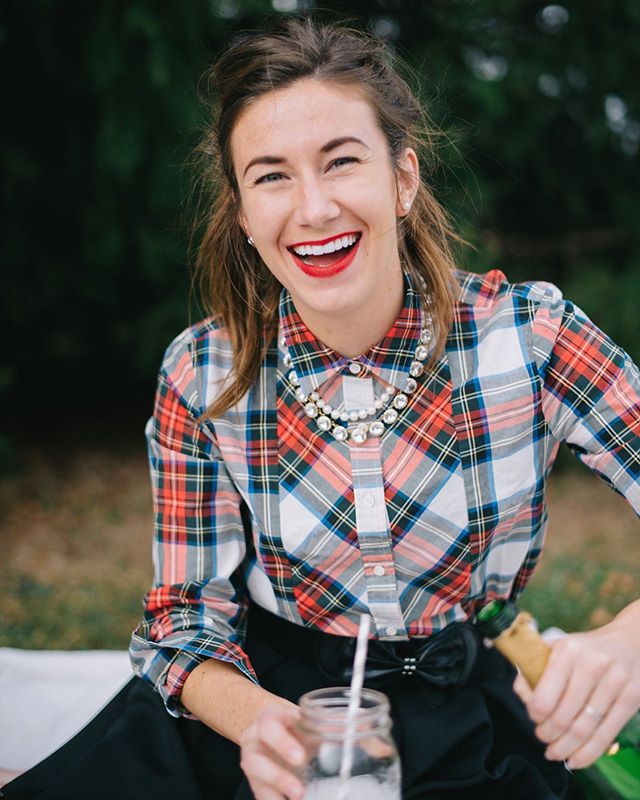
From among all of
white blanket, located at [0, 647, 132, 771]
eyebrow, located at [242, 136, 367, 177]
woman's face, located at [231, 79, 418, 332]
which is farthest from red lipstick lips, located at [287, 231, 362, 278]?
white blanket, located at [0, 647, 132, 771]

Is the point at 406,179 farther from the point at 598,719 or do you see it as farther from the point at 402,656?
the point at 598,719

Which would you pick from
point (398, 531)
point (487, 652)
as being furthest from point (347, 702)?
point (487, 652)

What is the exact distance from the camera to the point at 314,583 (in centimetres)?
181

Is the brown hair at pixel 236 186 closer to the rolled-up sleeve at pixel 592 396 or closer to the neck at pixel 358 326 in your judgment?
the neck at pixel 358 326

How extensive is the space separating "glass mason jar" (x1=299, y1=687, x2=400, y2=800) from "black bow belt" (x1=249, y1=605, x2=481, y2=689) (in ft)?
2.07

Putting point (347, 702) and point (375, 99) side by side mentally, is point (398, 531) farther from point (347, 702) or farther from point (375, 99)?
point (375, 99)

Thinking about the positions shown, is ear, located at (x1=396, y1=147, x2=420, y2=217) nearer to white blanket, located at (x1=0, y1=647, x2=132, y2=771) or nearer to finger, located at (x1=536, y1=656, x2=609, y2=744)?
finger, located at (x1=536, y1=656, x2=609, y2=744)

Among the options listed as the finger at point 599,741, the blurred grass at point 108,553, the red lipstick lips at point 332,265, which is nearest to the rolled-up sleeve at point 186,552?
the red lipstick lips at point 332,265

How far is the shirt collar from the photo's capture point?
5.98 ft

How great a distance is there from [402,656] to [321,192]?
90 cm

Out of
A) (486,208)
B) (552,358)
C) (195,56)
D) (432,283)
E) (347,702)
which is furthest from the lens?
(486,208)

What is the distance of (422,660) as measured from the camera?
174 cm

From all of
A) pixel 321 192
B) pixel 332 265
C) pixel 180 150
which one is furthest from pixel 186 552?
pixel 180 150

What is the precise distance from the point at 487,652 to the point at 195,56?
3.44 metres
